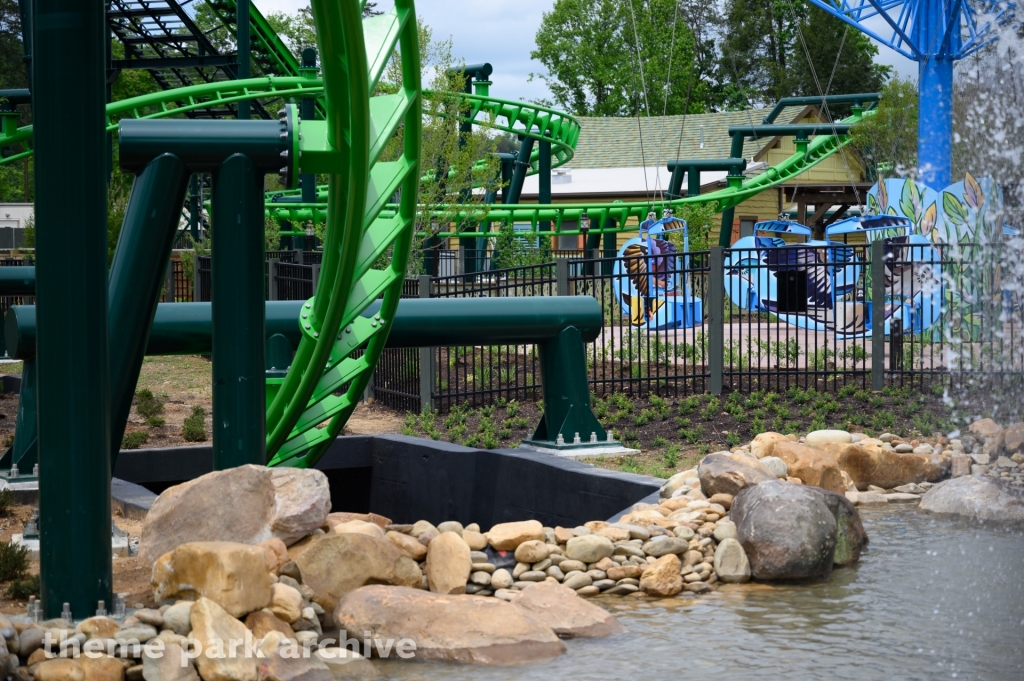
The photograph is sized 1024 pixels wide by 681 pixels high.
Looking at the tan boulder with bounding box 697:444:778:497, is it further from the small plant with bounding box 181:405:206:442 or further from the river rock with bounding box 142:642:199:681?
the small plant with bounding box 181:405:206:442

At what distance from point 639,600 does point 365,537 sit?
48.8 inches

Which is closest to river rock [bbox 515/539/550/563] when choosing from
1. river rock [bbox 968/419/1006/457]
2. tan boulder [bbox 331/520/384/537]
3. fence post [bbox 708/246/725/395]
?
tan boulder [bbox 331/520/384/537]

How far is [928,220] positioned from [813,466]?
48.9 ft

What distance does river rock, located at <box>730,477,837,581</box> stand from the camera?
18.0 ft

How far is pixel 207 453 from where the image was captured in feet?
27.3

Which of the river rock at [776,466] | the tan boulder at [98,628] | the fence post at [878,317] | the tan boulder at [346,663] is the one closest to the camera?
the tan boulder at [98,628]

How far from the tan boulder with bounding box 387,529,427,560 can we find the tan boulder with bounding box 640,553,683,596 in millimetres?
969

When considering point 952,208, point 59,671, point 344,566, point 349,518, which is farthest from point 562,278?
point 952,208

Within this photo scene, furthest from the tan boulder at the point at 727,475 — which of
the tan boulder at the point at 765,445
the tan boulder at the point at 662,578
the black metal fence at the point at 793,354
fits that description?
the black metal fence at the point at 793,354

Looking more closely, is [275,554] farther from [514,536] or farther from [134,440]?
[134,440]

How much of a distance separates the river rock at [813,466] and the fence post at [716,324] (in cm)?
478

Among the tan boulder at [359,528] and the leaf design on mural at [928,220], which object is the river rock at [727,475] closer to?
the tan boulder at [359,528]

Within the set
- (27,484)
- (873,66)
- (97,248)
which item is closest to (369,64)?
(97,248)

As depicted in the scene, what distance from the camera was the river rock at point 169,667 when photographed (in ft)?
12.7
